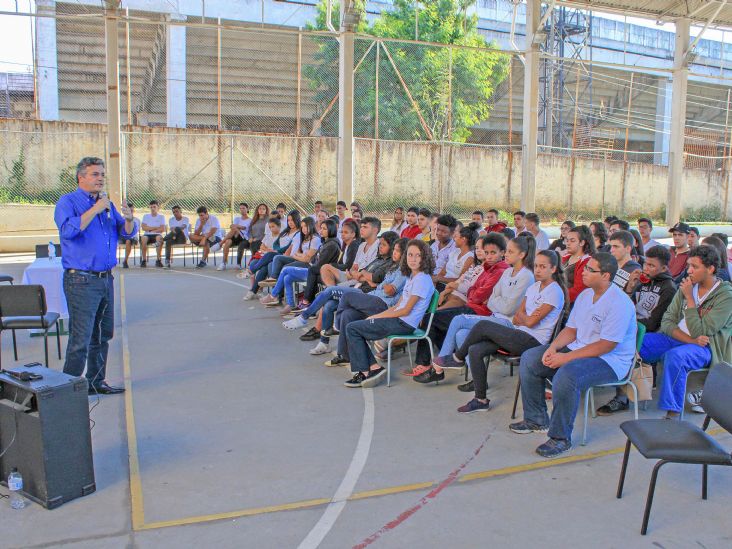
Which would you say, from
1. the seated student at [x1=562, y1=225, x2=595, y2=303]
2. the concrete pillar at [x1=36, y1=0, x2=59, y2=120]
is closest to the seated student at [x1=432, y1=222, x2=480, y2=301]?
the seated student at [x1=562, y1=225, x2=595, y2=303]

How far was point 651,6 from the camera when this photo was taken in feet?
58.4

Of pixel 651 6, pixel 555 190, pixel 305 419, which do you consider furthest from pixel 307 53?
pixel 305 419

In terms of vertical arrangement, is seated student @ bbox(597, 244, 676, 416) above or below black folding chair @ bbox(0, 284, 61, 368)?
above

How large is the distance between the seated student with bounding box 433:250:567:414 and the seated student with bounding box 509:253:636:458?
12.9 inches

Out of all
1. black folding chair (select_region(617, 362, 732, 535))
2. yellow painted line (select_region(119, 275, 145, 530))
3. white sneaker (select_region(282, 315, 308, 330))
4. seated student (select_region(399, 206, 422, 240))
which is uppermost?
seated student (select_region(399, 206, 422, 240))

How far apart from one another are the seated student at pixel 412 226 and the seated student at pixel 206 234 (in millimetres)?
5212

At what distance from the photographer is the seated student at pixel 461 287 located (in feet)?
24.2

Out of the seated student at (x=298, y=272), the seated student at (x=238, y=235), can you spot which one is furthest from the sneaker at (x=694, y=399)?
the seated student at (x=238, y=235)

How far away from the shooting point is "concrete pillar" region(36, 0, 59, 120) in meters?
20.6

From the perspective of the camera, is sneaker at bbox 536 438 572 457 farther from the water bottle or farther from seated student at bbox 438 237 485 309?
the water bottle

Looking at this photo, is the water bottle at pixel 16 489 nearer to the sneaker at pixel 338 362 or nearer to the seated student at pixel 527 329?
the seated student at pixel 527 329

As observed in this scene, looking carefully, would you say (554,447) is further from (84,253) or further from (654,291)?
(84,253)

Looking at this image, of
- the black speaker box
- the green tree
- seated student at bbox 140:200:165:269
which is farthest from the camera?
the green tree

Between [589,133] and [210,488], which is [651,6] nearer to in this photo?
[589,133]
